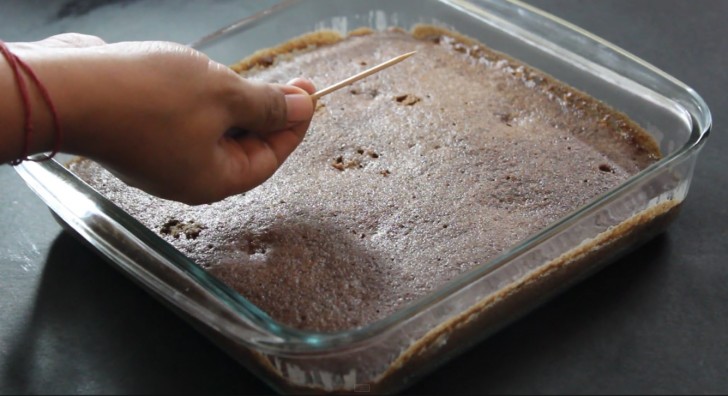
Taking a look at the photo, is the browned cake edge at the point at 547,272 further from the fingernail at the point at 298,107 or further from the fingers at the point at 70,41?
the fingers at the point at 70,41

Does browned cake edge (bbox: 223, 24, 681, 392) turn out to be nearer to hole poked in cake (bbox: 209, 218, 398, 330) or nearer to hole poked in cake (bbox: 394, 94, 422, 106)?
hole poked in cake (bbox: 209, 218, 398, 330)

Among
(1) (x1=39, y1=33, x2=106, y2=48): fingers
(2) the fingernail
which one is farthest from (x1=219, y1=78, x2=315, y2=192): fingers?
(1) (x1=39, y1=33, x2=106, y2=48): fingers

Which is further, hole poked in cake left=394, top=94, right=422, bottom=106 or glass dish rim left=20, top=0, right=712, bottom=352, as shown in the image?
hole poked in cake left=394, top=94, right=422, bottom=106

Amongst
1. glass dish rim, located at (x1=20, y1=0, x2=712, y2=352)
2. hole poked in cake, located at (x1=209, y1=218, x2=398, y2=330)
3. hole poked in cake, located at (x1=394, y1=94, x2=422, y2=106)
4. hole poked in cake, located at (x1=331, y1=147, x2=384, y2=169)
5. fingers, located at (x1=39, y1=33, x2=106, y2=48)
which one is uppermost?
fingers, located at (x1=39, y1=33, x2=106, y2=48)

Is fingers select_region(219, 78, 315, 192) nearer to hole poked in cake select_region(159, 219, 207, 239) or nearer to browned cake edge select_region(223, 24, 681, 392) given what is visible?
hole poked in cake select_region(159, 219, 207, 239)

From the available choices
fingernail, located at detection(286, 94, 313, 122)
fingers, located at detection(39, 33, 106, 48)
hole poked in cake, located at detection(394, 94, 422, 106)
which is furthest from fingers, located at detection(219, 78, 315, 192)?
hole poked in cake, located at detection(394, 94, 422, 106)

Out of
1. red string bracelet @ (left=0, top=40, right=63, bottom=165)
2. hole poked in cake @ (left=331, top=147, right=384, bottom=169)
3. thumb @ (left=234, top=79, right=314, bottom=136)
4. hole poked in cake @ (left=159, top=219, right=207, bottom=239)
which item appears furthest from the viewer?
hole poked in cake @ (left=331, top=147, right=384, bottom=169)

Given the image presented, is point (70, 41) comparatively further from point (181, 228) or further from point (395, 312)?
point (395, 312)

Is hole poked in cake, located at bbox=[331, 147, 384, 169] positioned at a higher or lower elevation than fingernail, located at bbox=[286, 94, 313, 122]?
lower

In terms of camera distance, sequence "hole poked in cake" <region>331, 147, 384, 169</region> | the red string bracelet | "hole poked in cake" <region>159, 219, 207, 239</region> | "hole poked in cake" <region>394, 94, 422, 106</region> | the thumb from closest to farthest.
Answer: the red string bracelet → the thumb → "hole poked in cake" <region>159, 219, 207, 239</region> → "hole poked in cake" <region>331, 147, 384, 169</region> → "hole poked in cake" <region>394, 94, 422, 106</region>
